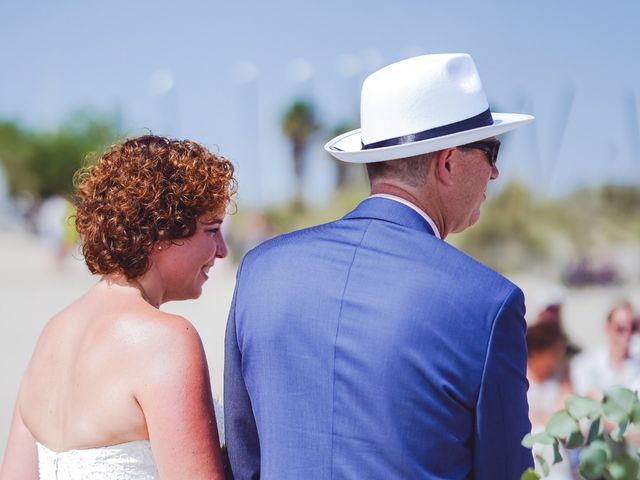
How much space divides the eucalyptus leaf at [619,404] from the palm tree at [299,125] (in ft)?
156

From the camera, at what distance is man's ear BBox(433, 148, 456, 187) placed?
206 cm

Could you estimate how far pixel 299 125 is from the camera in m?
49.2

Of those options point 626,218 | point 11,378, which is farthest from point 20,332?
point 626,218

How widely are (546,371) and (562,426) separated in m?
4.23

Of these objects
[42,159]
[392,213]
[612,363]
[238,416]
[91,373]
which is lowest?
[42,159]

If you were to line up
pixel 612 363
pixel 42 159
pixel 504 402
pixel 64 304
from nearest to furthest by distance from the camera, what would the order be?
pixel 504 402, pixel 612 363, pixel 64 304, pixel 42 159

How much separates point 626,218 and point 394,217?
24.4m

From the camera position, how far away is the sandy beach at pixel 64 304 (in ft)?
35.6

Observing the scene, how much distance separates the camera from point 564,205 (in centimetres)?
2431

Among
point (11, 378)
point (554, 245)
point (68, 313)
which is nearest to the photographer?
point (68, 313)

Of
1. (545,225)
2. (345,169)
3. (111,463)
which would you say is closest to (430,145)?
(111,463)

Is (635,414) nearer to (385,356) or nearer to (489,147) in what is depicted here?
(385,356)

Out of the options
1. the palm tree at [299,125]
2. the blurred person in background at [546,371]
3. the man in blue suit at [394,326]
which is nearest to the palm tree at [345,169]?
the palm tree at [299,125]

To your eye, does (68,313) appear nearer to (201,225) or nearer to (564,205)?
(201,225)
